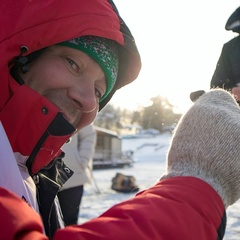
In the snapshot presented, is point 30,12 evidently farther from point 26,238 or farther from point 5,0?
point 26,238

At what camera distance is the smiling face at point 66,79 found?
3.95 ft

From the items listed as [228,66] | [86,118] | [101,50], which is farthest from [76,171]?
[101,50]

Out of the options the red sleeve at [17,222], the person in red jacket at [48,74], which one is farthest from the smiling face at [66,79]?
the red sleeve at [17,222]

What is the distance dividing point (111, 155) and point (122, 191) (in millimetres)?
13468

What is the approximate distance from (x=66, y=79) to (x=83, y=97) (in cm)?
8

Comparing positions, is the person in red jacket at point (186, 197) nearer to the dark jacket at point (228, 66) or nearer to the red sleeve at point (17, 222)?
the red sleeve at point (17, 222)

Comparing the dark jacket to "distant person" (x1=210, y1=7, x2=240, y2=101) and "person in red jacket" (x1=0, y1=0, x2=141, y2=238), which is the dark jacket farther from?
"person in red jacket" (x1=0, y1=0, x2=141, y2=238)

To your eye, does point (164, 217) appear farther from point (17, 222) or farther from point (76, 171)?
point (76, 171)

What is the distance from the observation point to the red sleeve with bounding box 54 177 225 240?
65 centimetres

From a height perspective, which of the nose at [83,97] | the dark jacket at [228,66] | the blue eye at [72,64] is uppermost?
the blue eye at [72,64]

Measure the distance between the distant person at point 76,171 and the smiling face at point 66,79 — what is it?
2.56m

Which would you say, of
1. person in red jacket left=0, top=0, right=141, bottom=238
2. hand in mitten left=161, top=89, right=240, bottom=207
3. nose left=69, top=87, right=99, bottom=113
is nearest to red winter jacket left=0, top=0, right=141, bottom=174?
person in red jacket left=0, top=0, right=141, bottom=238

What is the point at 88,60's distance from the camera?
1.30 metres

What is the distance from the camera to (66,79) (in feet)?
3.99
